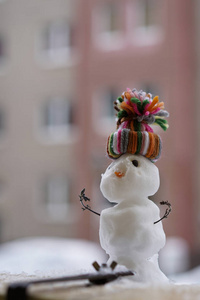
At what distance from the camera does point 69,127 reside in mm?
4016

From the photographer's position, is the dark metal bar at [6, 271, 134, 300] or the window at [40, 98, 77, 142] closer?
the dark metal bar at [6, 271, 134, 300]

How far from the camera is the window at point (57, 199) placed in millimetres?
3949

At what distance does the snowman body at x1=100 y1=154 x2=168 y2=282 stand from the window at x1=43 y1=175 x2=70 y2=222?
3.35 metres

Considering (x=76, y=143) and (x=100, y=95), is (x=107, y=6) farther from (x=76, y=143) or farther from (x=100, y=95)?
(x=76, y=143)

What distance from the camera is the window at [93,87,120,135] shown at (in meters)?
3.62

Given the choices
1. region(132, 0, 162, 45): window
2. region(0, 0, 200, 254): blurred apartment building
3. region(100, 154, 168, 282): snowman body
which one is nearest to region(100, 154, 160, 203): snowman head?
region(100, 154, 168, 282): snowman body

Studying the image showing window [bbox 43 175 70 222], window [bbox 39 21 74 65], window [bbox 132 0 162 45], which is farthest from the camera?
window [bbox 39 21 74 65]

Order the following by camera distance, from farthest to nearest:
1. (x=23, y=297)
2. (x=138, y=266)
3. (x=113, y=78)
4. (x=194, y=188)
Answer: (x=113, y=78)
(x=194, y=188)
(x=138, y=266)
(x=23, y=297)

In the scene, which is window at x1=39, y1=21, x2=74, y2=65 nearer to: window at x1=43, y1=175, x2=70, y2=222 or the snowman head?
window at x1=43, y1=175, x2=70, y2=222

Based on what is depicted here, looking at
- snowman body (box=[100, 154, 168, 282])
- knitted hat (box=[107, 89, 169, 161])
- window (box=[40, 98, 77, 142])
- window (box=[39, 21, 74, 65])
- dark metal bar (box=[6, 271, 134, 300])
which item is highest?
window (box=[39, 21, 74, 65])

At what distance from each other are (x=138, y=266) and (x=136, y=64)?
125 inches

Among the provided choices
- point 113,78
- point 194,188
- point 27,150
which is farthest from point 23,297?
point 27,150

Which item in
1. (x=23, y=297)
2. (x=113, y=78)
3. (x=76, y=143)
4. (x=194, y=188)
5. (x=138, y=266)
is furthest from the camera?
(x=76, y=143)

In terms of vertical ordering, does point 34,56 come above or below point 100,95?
above
